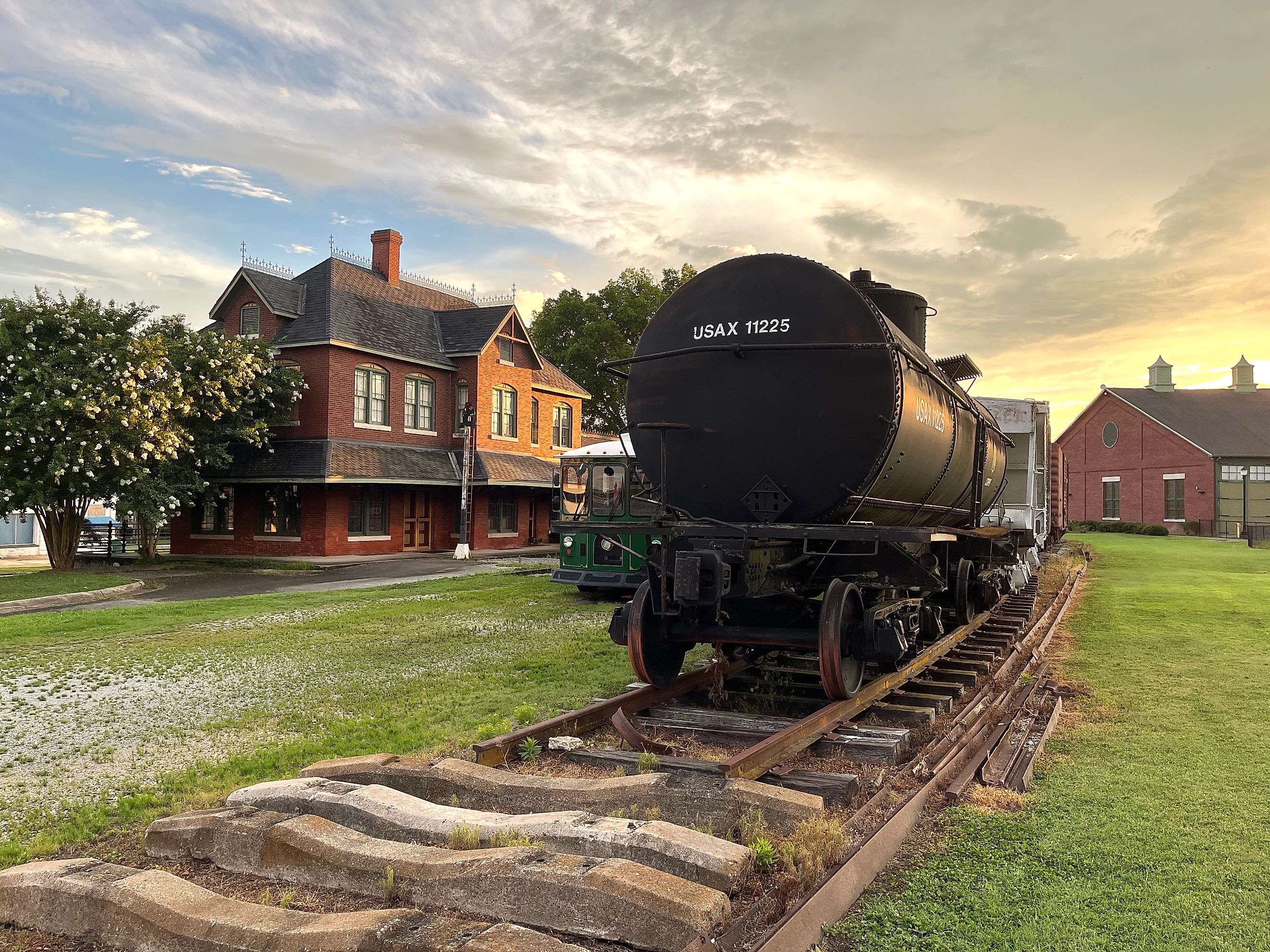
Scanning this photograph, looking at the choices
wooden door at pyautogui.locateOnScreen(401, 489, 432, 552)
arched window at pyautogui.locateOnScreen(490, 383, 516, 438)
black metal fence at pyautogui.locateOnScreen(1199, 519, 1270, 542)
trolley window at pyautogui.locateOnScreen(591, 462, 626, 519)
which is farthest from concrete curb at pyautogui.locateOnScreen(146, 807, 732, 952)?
black metal fence at pyautogui.locateOnScreen(1199, 519, 1270, 542)

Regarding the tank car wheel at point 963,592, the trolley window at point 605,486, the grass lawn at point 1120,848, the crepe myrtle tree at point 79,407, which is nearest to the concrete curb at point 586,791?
the grass lawn at point 1120,848

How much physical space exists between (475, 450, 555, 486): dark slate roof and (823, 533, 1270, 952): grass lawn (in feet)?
79.5

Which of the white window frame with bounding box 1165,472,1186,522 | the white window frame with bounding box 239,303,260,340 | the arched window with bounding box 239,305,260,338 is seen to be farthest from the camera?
the white window frame with bounding box 1165,472,1186,522

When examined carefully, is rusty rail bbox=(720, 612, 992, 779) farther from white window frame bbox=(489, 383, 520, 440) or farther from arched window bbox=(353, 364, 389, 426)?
white window frame bbox=(489, 383, 520, 440)

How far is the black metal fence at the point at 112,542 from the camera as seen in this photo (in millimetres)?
30016

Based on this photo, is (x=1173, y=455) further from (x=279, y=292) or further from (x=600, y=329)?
(x=279, y=292)

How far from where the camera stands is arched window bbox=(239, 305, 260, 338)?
29.6 metres

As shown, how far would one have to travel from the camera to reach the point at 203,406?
25.6 metres

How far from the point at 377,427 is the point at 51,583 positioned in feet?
39.4

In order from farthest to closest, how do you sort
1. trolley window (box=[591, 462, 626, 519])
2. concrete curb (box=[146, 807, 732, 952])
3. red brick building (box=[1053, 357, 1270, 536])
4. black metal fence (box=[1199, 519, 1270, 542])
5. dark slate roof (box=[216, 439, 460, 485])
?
red brick building (box=[1053, 357, 1270, 536]), black metal fence (box=[1199, 519, 1270, 542]), dark slate roof (box=[216, 439, 460, 485]), trolley window (box=[591, 462, 626, 519]), concrete curb (box=[146, 807, 732, 952])

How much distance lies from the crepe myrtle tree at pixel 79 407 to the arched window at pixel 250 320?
15.4 ft

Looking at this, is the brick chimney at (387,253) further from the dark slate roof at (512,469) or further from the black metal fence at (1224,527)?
the black metal fence at (1224,527)

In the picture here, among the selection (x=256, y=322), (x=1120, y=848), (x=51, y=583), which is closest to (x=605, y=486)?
(x=1120, y=848)

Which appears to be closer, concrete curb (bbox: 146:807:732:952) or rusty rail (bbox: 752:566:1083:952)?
→ concrete curb (bbox: 146:807:732:952)
